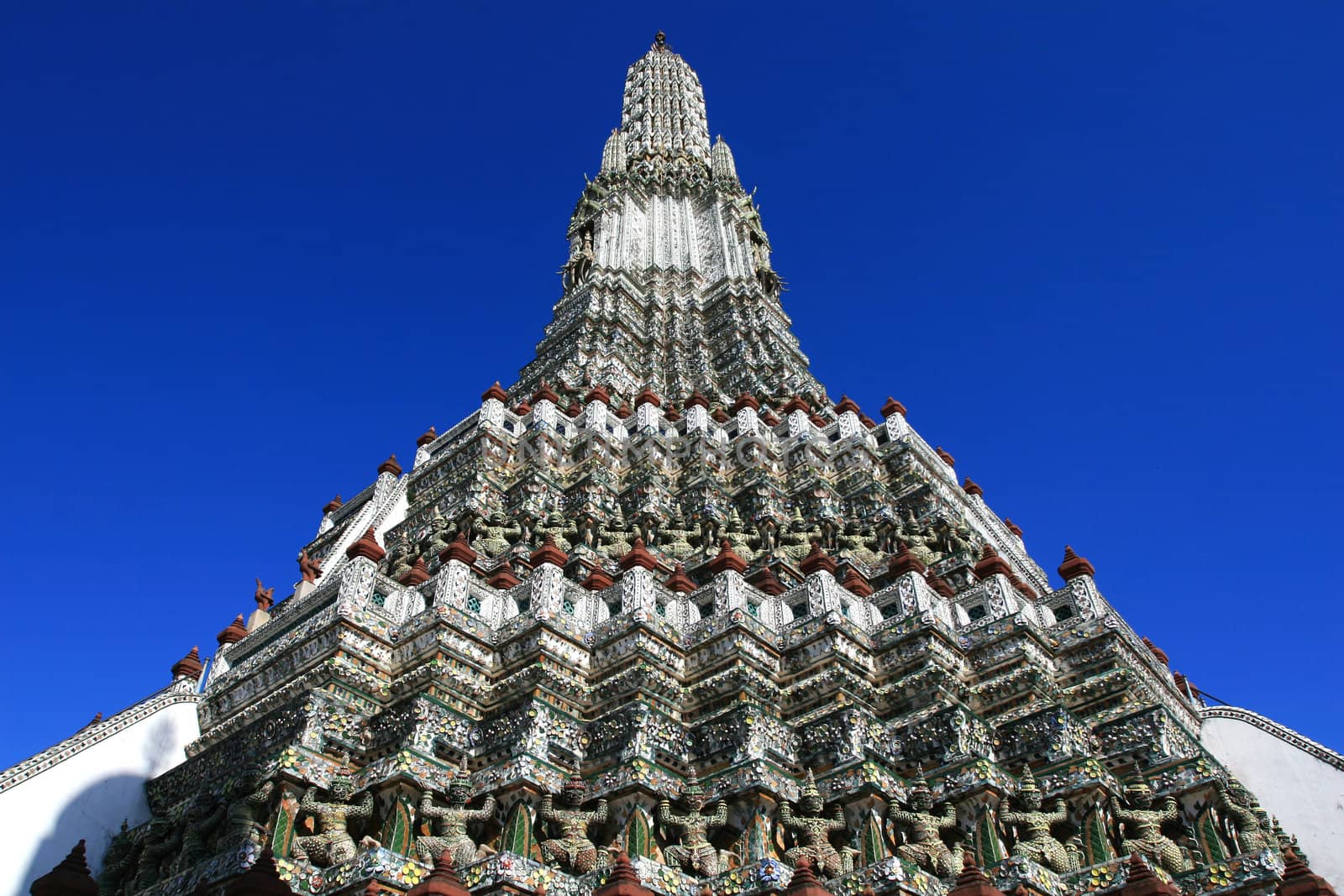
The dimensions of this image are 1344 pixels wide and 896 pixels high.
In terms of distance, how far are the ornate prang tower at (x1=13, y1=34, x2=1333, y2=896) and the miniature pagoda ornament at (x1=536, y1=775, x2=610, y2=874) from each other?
0.08 feet

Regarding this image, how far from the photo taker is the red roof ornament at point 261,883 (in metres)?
8.32

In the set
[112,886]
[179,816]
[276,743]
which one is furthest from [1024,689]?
[112,886]

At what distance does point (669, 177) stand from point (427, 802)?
1234 inches

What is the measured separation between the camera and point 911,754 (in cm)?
1188

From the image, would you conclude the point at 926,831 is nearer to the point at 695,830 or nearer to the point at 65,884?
the point at 695,830

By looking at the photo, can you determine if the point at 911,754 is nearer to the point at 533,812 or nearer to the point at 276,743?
the point at 533,812

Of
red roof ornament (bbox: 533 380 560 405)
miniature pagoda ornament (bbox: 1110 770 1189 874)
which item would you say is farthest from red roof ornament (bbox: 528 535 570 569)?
red roof ornament (bbox: 533 380 560 405)

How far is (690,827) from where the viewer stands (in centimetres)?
1066

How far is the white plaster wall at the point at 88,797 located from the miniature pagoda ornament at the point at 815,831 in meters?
7.92

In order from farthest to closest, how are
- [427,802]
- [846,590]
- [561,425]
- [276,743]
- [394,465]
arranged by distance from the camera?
[394,465], [561,425], [846,590], [276,743], [427,802]

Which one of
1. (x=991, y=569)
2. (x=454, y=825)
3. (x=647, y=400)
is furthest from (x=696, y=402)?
(x=454, y=825)

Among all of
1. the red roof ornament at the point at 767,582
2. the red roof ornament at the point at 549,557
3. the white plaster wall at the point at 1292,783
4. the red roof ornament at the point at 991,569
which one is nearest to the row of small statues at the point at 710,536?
the red roof ornament at the point at 767,582

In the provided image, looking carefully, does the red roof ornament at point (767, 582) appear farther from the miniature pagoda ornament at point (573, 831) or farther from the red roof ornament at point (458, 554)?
the miniature pagoda ornament at point (573, 831)

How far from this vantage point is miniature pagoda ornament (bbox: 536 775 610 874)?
10211mm
